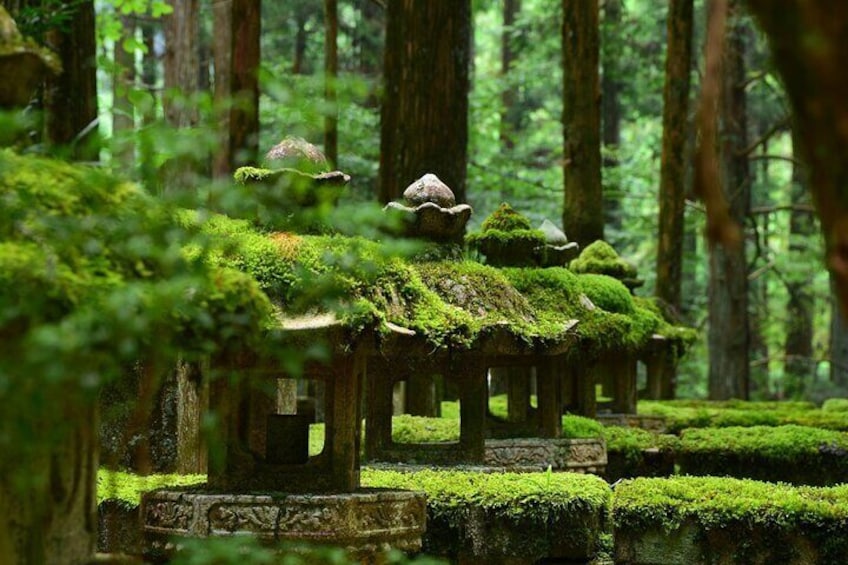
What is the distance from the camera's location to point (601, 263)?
1802cm

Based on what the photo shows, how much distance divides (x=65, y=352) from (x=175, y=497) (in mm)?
4877

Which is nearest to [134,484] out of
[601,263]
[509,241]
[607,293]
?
[509,241]

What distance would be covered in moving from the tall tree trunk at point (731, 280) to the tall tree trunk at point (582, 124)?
6698 millimetres

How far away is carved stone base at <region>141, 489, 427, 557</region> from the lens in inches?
305

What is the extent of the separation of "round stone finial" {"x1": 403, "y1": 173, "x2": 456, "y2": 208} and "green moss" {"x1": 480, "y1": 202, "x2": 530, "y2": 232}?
221 cm


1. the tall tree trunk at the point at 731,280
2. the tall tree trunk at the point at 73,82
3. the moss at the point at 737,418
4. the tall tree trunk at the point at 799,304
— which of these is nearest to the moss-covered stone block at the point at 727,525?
the tall tree trunk at the point at 73,82

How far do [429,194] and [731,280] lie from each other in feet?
55.5

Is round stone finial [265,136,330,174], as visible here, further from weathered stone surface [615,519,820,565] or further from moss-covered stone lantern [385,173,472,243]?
weathered stone surface [615,519,820,565]

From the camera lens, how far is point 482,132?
31.4 metres

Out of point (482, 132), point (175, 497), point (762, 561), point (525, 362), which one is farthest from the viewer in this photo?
point (482, 132)

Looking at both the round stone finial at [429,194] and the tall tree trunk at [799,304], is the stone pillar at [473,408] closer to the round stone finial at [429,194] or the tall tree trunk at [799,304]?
the round stone finial at [429,194]

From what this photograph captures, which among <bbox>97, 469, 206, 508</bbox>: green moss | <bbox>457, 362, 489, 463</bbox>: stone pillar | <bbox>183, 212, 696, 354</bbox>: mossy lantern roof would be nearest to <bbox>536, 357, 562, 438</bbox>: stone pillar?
<bbox>183, 212, 696, 354</bbox>: mossy lantern roof

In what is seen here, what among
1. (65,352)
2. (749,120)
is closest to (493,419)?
(65,352)

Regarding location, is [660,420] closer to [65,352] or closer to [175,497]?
[175,497]
